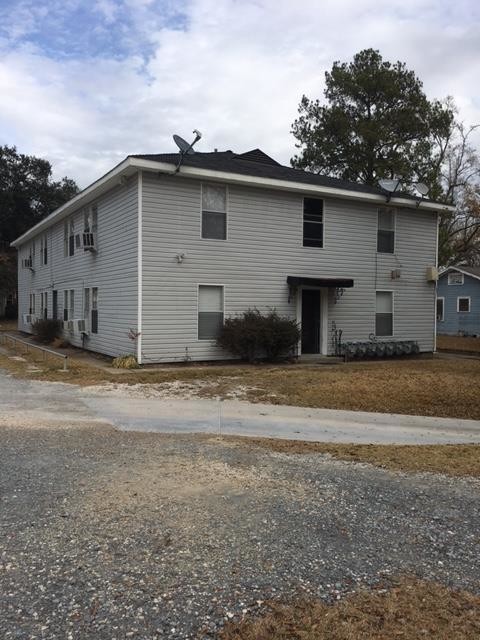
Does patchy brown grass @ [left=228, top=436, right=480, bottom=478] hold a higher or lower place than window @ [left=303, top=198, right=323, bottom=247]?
lower

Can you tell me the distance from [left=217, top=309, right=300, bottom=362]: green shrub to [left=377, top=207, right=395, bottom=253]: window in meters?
4.63

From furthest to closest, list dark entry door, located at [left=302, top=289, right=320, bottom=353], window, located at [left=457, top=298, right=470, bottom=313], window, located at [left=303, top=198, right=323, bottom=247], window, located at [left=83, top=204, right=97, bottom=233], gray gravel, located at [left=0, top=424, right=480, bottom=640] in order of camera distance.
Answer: window, located at [left=457, top=298, right=470, bottom=313] < window, located at [left=83, top=204, right=97, bottom=233] < dark entry door, located at [left=302, top=289, right=320, bottom=353] < window, located at [left=303, top=198, right=323, bottom=247] < gray gravel, located at [left=0, top=424, right=480, bottom=640]

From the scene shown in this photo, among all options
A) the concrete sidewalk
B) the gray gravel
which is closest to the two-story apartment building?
the concrete sidewalk

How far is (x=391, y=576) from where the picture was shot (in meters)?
3.10

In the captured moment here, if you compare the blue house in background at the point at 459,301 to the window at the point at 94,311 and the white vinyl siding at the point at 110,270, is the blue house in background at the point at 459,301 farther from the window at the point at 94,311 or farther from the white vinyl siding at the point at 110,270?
the window at the point at 94,311

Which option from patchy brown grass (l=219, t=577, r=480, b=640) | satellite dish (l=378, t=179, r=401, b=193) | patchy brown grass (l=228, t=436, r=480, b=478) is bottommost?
patchy brown grass (l=228, t=436, r=480, b=478)

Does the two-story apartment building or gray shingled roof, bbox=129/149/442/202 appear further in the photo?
gray shingled roof, bbox=129/149/442/202

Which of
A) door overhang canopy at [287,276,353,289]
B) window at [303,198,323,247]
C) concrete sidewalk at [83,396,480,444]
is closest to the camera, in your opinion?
concrete sidewalk at [83,396,480,444]

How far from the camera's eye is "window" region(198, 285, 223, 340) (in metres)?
14.0

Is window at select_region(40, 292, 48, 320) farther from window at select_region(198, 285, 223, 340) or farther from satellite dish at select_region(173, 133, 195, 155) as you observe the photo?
satellite dish at select_region(173, 133, 195, 155)

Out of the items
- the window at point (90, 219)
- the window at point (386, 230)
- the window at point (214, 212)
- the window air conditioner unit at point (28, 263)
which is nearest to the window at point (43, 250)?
the window air conditioner unit at point (28, 263)

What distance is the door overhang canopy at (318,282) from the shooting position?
14984 mm

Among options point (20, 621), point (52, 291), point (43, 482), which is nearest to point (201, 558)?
point (20, 621)

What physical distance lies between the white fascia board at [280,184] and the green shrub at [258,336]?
3.43 metres
